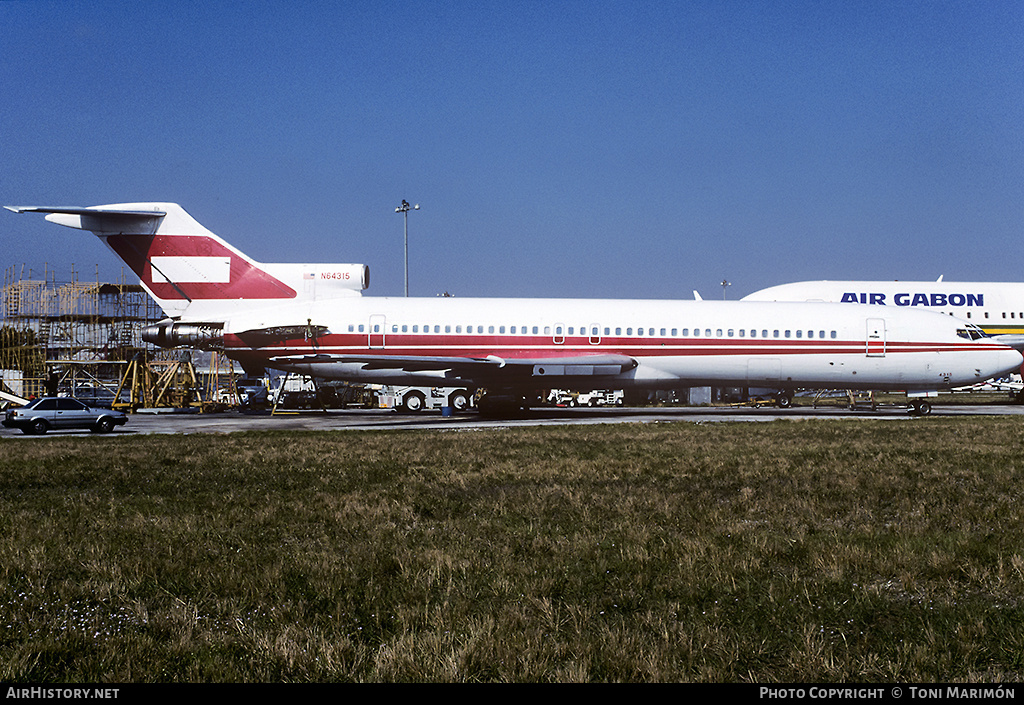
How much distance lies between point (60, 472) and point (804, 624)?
455 inches

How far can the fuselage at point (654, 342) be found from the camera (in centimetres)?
2839

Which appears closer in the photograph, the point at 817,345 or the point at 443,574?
the point at 443,574

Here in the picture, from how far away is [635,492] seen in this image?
32.8 ft

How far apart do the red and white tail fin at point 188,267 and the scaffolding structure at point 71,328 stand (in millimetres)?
16834

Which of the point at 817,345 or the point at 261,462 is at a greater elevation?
the point at 817,345

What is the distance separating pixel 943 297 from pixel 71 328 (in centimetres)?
5200

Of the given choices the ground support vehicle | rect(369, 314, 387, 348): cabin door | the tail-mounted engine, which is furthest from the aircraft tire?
the tail-mounted engine

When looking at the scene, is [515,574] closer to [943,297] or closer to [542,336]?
[542,336]

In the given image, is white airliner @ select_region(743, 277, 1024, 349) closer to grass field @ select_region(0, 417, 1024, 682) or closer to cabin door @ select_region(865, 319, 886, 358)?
cabin door @ select_region(865, 319, 886, 358)

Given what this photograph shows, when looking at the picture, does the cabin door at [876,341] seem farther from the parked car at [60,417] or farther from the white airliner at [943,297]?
the parked car at [60,417]

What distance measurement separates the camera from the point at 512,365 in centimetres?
2775

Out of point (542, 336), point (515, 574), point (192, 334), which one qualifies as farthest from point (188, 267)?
point (515, 574)
